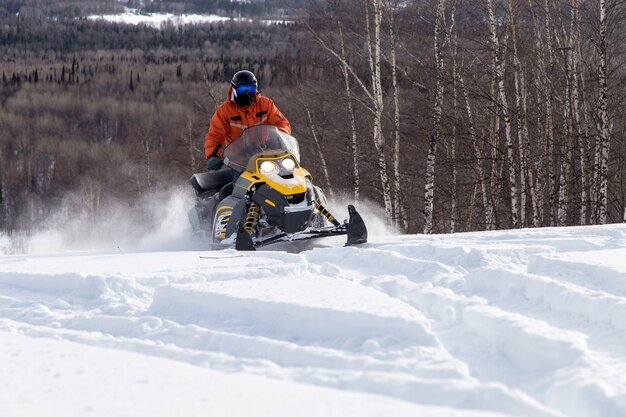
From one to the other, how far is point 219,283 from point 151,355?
1.10m

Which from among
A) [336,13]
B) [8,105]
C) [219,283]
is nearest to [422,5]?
[336,13]

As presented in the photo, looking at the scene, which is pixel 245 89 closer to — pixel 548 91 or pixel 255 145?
pixel 255 145

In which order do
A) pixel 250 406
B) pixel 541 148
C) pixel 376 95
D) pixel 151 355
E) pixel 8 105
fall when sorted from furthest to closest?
1. pixel 8 105
2. pixel 541 148
3. pixel 376 95
4. pixel 151 355
5. pixel 250 406

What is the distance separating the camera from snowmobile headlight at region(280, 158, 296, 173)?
6742 mm

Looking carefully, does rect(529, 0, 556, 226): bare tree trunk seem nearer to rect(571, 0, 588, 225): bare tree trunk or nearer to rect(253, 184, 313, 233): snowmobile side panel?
rect(571, 0, 588, 225): bare tree trunk

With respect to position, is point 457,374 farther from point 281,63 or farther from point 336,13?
point 281,63

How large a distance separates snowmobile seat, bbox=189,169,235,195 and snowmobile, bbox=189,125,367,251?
0.06 metres

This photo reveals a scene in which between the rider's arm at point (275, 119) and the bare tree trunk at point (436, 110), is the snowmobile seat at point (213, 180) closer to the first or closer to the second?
the rider's arm at point (275, 119)

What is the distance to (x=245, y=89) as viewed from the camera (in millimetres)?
7312

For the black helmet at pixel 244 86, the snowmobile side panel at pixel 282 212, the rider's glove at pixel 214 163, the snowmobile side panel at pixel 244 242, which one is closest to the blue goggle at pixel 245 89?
the black helmet at pixel 244 86

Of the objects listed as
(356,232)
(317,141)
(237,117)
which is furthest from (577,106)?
(356,232)

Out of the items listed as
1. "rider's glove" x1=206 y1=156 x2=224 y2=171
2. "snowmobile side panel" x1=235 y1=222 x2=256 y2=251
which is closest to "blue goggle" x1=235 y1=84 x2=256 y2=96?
"rider's glove" x1=206 y1=156 x2=224 y2=171

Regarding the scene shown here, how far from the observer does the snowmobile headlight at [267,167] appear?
6703mm

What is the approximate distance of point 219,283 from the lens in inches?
157
